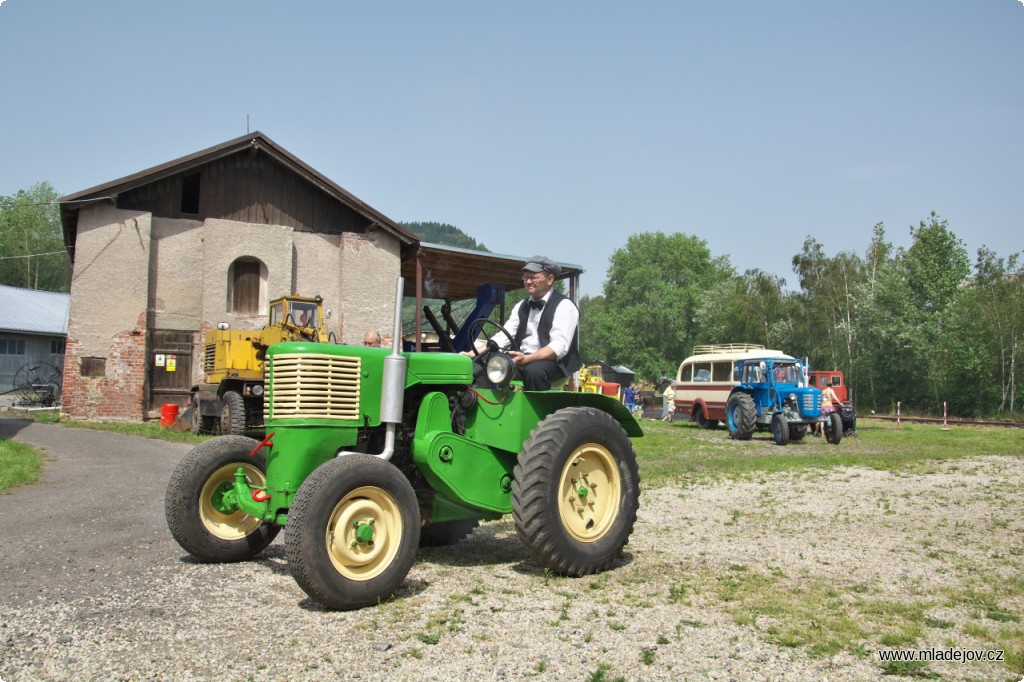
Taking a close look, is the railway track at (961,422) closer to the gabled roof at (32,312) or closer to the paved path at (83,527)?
the paved path at (83,527)

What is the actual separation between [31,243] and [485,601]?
58.8 meters

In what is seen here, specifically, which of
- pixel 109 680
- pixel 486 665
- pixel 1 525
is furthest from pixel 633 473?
pixel 1 525

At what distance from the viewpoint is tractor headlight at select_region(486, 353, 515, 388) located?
4891mm

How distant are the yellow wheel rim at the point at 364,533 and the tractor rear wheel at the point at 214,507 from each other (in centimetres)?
128

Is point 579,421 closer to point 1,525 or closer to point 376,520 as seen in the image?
point 376,520

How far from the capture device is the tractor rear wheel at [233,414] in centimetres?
1375

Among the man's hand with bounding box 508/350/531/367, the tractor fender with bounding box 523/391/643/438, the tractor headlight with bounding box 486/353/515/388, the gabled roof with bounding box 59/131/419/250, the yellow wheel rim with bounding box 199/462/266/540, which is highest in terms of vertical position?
the gabled roof with bounding box 59/131/419/250

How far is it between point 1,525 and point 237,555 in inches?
98.9

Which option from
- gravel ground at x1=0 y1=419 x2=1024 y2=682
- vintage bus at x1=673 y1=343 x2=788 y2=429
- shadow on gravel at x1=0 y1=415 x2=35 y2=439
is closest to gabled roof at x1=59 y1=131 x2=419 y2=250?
shadow on gravel at x1=0 y1=415 x2=35 y2=439

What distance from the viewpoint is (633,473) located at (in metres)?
5.40

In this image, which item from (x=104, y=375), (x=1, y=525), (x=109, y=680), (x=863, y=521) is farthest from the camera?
(x=104, y=375)

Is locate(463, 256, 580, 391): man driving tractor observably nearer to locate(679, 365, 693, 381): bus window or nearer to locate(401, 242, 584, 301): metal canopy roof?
locate(401, 242, 584, 301): metal canopy roof

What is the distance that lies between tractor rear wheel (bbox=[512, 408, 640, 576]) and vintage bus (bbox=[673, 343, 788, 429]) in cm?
1629

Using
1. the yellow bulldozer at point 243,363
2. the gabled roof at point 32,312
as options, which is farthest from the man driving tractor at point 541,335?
the gabled roof at point 32,312
